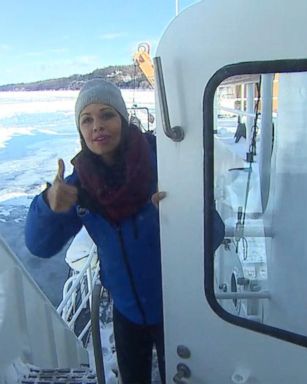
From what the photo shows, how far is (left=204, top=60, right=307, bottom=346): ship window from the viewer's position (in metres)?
0.89

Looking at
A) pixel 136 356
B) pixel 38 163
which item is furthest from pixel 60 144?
pixel 136 356

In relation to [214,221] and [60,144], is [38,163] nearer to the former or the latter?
[60,144]

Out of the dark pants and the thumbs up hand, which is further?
the dark pants

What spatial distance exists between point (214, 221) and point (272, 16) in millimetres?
409

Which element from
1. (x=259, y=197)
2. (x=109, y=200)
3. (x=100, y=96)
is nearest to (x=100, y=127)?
(x=100, y=96)

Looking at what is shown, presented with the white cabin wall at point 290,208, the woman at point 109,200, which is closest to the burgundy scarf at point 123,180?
the woman at point 109,200

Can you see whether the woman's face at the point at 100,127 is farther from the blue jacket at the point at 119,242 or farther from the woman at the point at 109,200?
the blue jacket at the point at 119,242

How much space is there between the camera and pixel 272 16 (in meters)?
0.75

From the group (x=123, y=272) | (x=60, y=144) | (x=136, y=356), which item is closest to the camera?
(x=123, y=272)

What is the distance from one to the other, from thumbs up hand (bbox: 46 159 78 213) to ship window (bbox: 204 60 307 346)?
1.33 feet

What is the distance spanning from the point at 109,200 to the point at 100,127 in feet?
0.64

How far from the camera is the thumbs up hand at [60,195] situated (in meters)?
1.13

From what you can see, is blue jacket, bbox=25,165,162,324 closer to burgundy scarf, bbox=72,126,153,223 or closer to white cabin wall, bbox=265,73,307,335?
burgundy scarf, bbox=72,126,153,223

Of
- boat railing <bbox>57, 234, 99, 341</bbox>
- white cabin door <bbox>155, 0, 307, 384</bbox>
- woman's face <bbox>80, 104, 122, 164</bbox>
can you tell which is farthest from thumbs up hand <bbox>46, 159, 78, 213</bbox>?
boat railing <bbox>57, 234, 99, 341</bbox>
